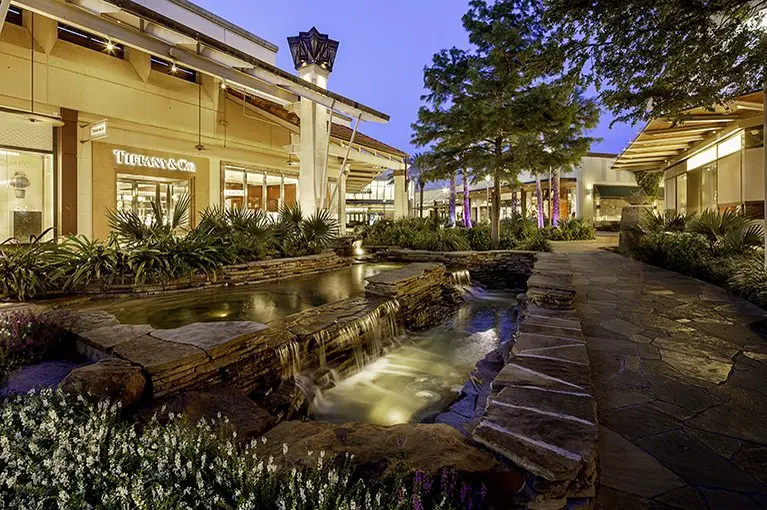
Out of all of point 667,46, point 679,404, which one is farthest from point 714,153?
point 679,404

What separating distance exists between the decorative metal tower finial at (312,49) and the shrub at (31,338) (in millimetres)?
11163

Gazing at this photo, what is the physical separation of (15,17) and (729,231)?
58.4 feet

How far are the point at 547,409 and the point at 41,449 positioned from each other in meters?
2.79

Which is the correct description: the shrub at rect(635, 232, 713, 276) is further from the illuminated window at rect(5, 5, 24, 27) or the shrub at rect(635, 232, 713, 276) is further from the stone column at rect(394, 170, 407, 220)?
the illuminated window at rect(5, 5, 24, 27)

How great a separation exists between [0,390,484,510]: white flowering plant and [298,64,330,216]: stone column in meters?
10.8

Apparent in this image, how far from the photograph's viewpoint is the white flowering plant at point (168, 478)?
1.76 meters

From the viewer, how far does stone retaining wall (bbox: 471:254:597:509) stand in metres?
1.88

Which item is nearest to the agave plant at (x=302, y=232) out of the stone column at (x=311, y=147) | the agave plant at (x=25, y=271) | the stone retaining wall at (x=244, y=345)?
the stone column at (x=311, y=147)

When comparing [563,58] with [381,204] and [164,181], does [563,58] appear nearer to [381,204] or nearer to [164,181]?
[164,181]

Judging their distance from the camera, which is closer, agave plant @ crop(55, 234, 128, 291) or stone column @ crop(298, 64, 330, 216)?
agave plant @ crop(55, 234, 128, 291)

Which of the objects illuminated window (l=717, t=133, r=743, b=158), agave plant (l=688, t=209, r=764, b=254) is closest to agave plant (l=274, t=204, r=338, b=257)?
agave plant (l=688, t=209, r=764, b=254)

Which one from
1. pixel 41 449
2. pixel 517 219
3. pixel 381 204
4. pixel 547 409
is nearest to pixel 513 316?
pixel 547 409

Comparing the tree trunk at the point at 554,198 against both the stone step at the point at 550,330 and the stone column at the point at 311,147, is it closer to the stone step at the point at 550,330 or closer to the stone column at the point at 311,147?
the stone column at the point at 311,147

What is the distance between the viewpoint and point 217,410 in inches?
121
